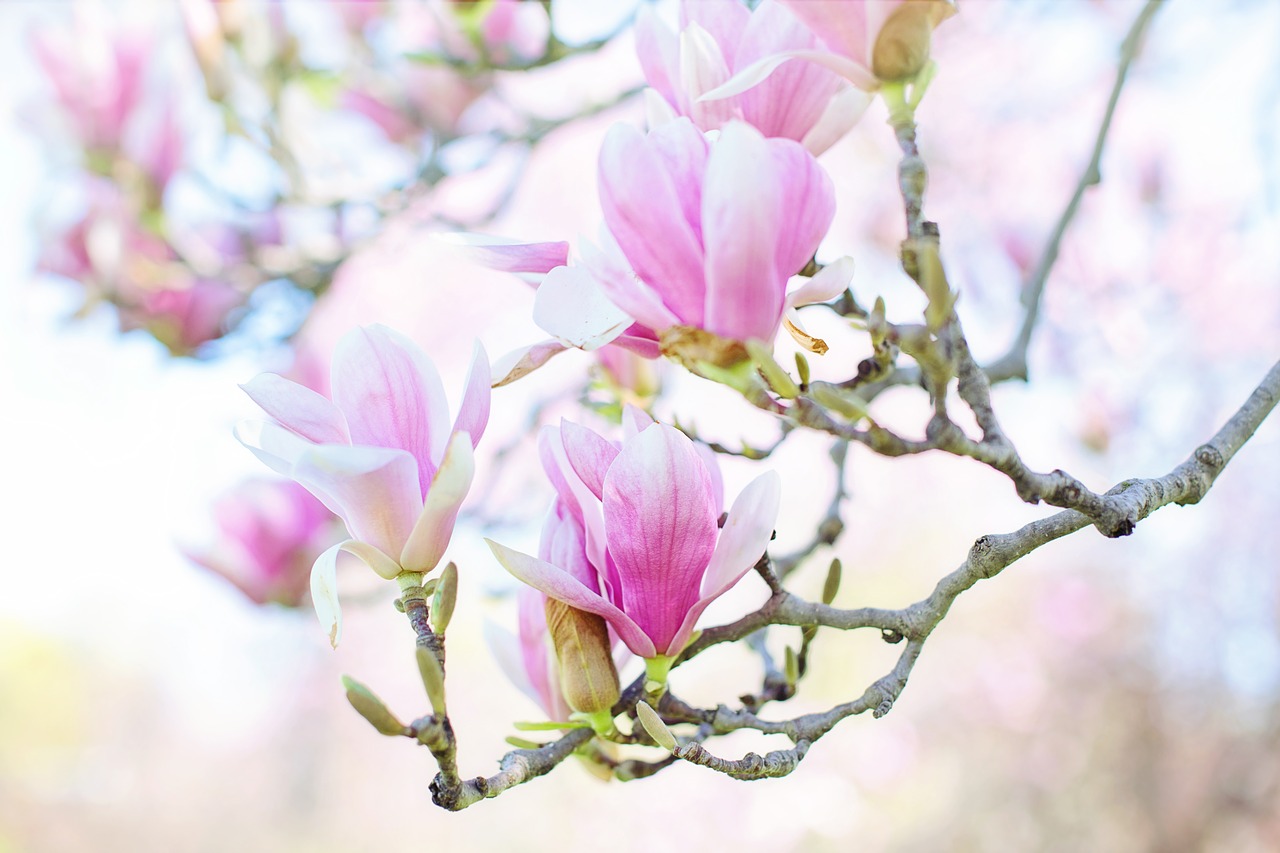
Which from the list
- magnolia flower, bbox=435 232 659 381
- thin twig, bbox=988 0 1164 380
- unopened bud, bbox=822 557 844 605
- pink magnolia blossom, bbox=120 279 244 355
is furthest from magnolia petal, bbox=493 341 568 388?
pink magnolia blossom, bbox=120 279 244 355

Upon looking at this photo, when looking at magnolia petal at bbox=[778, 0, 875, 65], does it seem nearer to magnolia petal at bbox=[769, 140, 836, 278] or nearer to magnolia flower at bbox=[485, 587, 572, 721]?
magnolia petal at bbox=[769, 140, 836, 278]

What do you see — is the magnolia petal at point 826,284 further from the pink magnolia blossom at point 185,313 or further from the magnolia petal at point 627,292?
the pink magnolia blossom at point 185,313

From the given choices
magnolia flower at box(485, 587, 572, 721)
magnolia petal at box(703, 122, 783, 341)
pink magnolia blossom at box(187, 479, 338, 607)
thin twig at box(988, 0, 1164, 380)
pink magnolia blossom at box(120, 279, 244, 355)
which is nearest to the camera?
magnolia petal at box(703, 122, 783, 341)

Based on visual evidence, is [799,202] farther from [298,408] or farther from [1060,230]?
[1060,230]

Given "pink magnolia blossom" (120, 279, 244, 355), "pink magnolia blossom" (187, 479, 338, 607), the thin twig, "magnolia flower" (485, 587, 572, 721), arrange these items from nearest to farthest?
"magnolia flower" (485, 587, 572, 721) → the thin twig → "pink magnolia blossom" (187, 479, 338, 607) → "pink magnolia blossom" (120, 279, 244, 355)

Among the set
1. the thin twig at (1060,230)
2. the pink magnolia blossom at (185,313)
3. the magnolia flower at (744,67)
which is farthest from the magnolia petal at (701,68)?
the pink magnolia blossom at (185,313)
